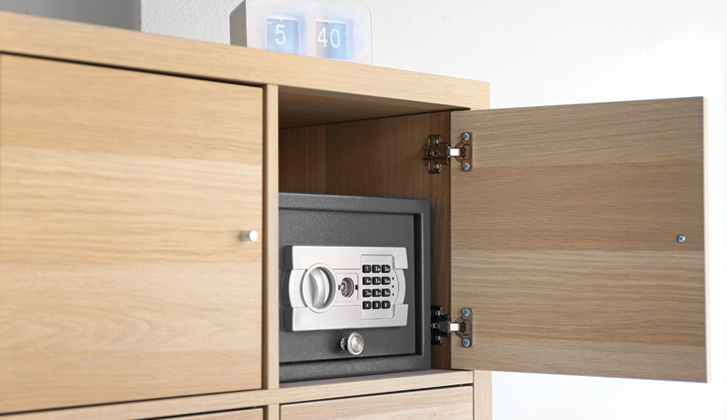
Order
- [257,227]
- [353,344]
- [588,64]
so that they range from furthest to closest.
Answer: [588,64]
[353,344]
[257,227]

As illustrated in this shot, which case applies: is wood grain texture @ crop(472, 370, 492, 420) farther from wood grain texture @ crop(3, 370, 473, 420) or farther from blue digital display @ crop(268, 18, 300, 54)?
blue digital display @ crop(268, 18, 300, 54)

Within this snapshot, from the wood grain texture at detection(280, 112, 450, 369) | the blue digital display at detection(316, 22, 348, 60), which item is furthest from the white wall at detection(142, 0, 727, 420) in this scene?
the blue digital display at detection(316, 22, 348, 60)

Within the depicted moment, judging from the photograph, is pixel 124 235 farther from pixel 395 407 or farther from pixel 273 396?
pixel 395 407

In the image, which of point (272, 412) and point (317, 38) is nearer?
point (272, 412)

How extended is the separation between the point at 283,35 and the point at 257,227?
332 mm

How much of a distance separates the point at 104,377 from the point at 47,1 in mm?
747

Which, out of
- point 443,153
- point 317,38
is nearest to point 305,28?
point 317,38

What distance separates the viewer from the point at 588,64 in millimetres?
1908

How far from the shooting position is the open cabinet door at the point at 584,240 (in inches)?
40.3

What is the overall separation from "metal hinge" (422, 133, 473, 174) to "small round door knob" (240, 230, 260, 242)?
362 millimetres

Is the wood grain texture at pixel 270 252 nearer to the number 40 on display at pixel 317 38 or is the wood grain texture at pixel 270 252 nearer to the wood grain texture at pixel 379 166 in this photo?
the number 40 on display at pixel 317 38

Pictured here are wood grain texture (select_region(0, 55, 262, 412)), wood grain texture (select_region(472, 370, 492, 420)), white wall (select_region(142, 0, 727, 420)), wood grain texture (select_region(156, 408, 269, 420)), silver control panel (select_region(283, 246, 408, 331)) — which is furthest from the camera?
white wall (select_region(142, 0, 727, 420))

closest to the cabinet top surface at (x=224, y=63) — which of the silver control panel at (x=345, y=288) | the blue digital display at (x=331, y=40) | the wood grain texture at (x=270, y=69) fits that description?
the wood grain texture at (x=270, y=69)

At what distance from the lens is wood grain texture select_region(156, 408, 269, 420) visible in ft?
3.05
